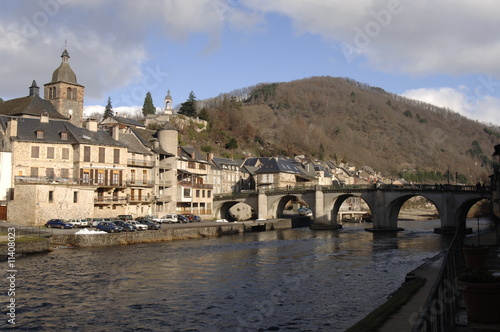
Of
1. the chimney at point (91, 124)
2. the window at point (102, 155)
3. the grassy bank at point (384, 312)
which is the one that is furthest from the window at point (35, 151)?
the grassy bank at point (384, 312)

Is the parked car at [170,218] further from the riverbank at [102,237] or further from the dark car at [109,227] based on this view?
the dark car at [109,227]

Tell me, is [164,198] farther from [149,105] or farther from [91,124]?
[149,105]

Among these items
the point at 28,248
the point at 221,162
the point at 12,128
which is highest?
the point at 12,128

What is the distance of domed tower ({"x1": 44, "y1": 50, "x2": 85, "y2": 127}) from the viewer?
323 ft

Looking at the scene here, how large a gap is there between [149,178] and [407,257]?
155 ft

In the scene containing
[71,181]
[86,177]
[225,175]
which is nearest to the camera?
[71,181]

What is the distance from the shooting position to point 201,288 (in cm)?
3241

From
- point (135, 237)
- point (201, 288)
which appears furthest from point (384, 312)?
point (135, 237)

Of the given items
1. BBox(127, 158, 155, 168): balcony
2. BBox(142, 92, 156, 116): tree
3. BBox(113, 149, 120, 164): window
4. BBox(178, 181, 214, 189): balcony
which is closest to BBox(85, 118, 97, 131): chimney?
BBox(113, 149, 120, 164): window

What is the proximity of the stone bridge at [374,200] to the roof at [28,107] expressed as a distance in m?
38.1

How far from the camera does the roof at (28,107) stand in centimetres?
7994

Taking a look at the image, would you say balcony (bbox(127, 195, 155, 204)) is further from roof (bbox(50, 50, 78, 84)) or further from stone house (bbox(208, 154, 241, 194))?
roof (bbox(50, 50, 78, 84))

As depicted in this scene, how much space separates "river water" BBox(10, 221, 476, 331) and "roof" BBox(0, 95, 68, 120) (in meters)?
39.0

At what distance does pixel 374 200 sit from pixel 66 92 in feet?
211
